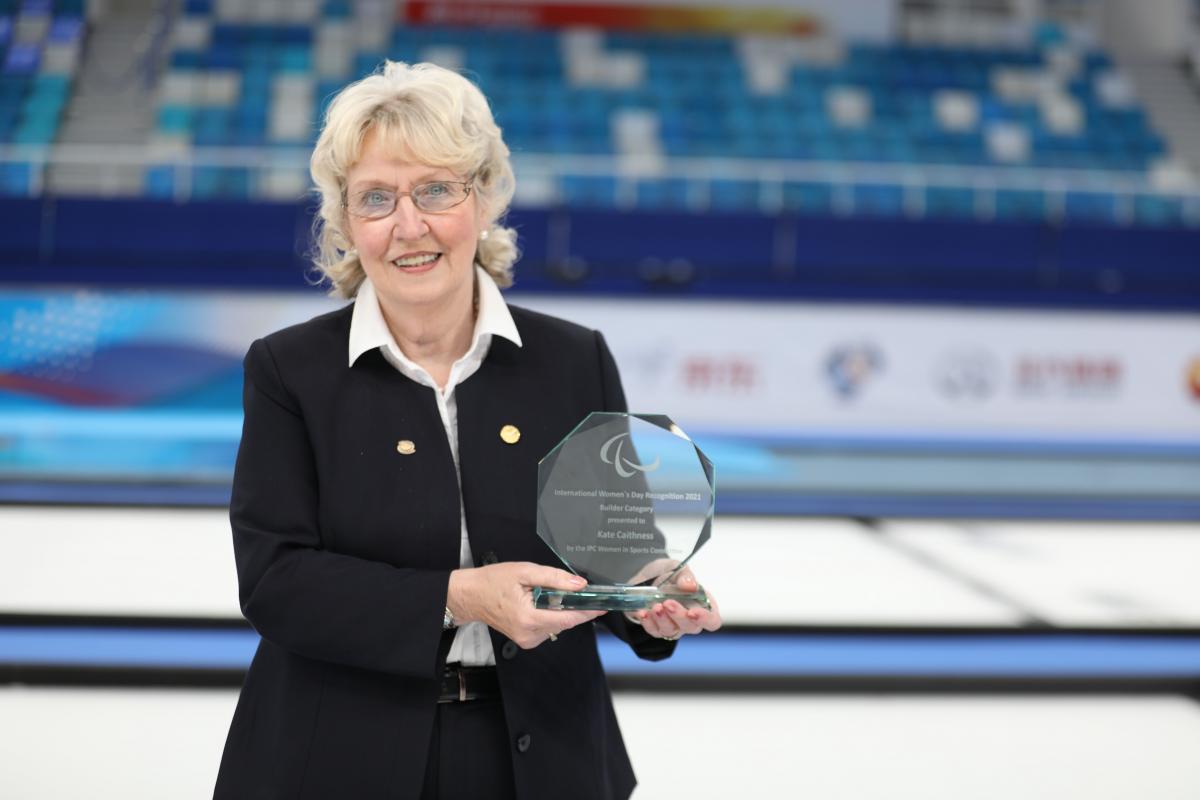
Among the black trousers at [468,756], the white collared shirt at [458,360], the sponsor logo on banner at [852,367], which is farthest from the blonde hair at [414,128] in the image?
the sponsor logo on banner at [852,367]

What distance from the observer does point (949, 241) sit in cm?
701

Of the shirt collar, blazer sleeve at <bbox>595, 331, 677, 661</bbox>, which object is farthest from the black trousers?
the shirt collar

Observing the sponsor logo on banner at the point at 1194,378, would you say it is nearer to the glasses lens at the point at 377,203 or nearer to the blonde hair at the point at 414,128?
the blonde hair at the point at 414,128

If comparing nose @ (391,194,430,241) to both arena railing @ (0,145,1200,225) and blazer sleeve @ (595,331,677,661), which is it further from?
arena railing @ (0,145,1200,225)

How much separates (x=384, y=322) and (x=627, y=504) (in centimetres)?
40

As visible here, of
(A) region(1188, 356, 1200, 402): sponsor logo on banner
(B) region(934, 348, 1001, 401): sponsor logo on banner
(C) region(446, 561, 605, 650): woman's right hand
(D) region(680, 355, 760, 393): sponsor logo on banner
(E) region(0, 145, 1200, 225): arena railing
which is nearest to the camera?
(C) region(446, 561, 605, 650): woman's right hand

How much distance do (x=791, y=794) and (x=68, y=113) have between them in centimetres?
1077

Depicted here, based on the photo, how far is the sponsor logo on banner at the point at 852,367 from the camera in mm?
5863

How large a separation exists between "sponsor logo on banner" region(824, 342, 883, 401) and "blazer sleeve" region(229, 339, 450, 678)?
15.7ft

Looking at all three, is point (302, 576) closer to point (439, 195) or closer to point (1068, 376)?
point (439, 195)

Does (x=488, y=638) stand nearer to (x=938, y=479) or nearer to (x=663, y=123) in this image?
(x=938, y=479)

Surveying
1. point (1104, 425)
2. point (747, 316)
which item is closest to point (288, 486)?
point (747, 316)

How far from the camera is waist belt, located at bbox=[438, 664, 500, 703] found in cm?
135

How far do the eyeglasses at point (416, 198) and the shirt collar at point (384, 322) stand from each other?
0.36 feet
